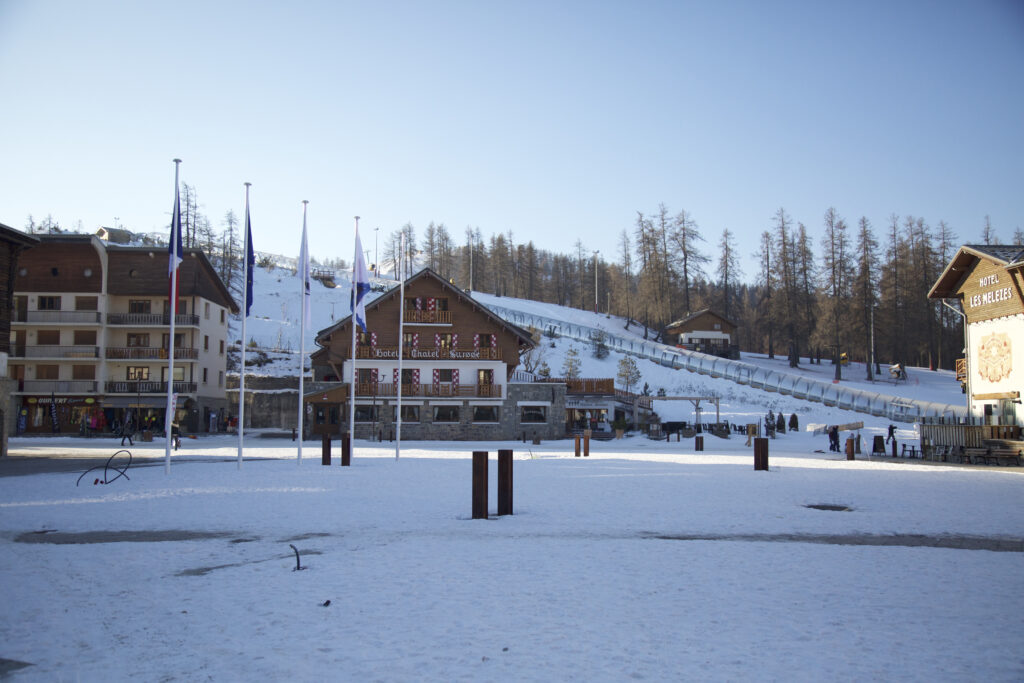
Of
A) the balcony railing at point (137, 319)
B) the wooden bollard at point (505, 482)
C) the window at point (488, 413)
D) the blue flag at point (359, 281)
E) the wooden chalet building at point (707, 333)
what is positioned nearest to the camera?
the wooden bollard at point (505, 482)

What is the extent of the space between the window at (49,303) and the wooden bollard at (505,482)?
5202cm

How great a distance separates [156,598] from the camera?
854 cm

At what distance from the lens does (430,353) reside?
173 feet

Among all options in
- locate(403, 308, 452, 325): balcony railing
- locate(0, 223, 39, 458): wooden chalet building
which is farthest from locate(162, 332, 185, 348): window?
locate(0, 223, 39, 458): wooden chalet building

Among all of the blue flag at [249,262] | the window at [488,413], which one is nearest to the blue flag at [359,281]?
the blue flag at [249,262]

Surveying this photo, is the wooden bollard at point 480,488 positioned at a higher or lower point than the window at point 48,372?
lower

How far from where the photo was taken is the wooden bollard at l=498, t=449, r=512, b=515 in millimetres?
14891

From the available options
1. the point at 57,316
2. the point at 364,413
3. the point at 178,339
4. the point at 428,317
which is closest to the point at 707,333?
the point at 428,317

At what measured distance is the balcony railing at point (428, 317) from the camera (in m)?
52.8

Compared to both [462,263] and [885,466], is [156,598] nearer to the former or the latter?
[885,466]

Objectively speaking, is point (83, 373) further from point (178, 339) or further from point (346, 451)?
point (346, 451)

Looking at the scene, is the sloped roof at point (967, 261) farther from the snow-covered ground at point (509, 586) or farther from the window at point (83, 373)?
the window at point (83, 373)

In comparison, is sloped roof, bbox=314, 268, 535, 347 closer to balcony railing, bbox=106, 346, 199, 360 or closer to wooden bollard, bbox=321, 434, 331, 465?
balcony railing, bbox=106, 346, 199, 360

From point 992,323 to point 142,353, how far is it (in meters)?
52.6
